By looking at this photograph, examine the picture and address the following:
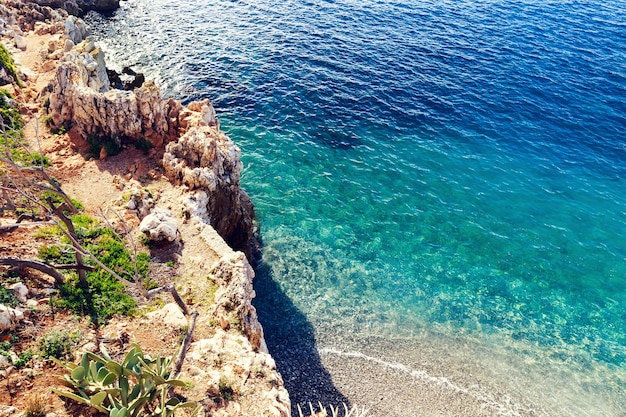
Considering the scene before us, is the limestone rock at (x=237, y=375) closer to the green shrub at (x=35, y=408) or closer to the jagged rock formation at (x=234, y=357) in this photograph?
the jagged rock formation at (x=234, y=357)

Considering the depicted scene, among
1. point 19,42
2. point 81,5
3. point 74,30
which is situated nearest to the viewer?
point 19,42

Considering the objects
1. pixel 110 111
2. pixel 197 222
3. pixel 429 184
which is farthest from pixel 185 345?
pixel 429 184

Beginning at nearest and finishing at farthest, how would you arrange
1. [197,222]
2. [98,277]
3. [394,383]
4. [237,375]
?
[237,375], [98,277], [197,222], [394,383]

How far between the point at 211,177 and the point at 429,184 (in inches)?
798

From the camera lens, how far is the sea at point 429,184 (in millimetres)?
25031

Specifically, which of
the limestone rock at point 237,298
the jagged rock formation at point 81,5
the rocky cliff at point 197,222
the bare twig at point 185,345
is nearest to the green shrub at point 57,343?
the rocky cliff at point 197,222

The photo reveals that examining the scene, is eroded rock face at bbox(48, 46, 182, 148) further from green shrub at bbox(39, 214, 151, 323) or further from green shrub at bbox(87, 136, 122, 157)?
green shrub at bbox(39, 214, 151, 323)

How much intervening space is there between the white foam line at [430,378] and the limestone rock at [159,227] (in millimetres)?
11398

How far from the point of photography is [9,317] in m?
14.8

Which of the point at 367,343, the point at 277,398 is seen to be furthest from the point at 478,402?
the point at 277,398

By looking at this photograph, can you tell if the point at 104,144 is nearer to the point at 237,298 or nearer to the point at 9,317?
the point at 9,317

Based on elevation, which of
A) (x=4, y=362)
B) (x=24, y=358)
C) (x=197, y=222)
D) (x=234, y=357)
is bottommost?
(x=234, y=357)

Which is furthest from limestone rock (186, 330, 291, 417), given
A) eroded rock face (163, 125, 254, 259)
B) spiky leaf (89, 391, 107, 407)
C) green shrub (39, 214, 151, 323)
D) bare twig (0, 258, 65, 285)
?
eroded rock face (163, 125, 254, 259)

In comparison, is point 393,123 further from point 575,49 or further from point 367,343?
point 575,49
